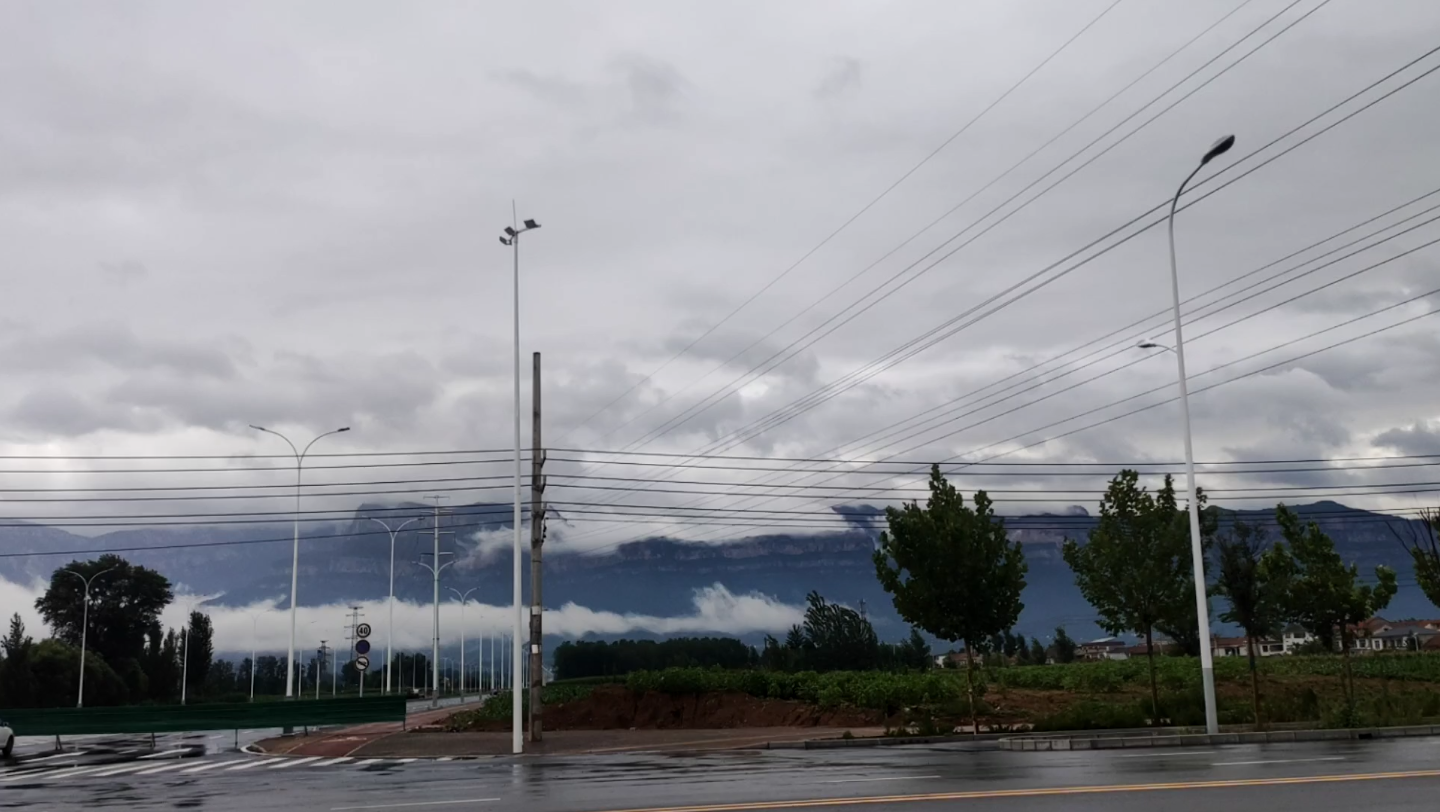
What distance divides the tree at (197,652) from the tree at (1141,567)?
97.8 m

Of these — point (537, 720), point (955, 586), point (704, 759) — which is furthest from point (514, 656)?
point (955, 586)

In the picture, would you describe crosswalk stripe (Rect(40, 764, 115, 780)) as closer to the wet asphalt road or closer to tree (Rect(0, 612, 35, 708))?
the wet asphalt road

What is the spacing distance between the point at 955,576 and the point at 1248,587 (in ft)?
25.2

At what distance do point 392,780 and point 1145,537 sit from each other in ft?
68.8

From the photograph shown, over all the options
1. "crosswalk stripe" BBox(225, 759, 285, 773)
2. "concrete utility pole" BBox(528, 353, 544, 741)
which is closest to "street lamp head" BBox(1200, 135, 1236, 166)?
"concrete utility pole" BBox(528, 353, 544, 741)

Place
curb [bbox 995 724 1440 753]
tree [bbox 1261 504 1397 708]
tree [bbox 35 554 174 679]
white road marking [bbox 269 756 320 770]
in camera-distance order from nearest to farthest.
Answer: curb [bbox 995 724 1440 753] < white road marking [bbox 269 756 320 770] < tree [bbox 1261 504 1397 708] < tree [bbox 35 554 174 679]

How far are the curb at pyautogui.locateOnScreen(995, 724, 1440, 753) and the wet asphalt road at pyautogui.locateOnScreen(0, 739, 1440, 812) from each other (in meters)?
1.61

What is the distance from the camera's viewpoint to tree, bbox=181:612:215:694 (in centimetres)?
11006

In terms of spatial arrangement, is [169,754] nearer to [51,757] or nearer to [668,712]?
[51,757]

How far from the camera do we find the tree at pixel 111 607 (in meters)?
108

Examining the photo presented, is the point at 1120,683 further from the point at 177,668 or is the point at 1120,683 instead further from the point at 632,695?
the point at 177,668

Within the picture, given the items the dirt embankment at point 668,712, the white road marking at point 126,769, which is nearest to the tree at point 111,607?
the dirt embankment at point 668,712

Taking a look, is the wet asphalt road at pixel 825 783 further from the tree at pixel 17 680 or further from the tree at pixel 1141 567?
the tree at pixel 17 680

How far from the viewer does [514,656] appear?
32.4 metres
